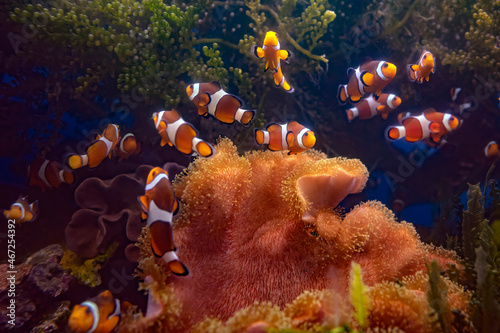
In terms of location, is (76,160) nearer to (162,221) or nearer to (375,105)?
(162,221)

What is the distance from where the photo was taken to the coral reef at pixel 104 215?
8.58 feet

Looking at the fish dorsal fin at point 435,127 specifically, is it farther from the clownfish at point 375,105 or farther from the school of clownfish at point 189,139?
the clownfish at point 375,105

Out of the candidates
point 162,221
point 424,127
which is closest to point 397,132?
point 424,127

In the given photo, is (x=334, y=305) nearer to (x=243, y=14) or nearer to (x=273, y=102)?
(x=273, y=102)

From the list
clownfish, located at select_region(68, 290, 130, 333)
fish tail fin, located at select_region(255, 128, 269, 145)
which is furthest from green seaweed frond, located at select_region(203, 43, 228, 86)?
clownfish, located at select_region(68, 290, 130, 333)

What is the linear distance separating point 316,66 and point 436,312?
10.6 ft

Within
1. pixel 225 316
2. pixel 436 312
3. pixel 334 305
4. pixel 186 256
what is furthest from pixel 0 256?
pixel 436 312

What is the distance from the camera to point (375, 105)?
3508 millimetres

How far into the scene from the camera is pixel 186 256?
184 centimetres

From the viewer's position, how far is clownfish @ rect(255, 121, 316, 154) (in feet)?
7.25

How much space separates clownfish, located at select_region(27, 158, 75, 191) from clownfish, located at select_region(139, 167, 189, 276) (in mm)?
2127

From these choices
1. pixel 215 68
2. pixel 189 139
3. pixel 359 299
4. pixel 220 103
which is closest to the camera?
pixel 359 299

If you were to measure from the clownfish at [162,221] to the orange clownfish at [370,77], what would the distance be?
237cm

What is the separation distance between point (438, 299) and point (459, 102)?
3.53 metres
